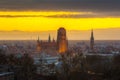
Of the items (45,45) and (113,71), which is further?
(45,45)

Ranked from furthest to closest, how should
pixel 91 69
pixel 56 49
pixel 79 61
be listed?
pixel 56 49 → pixel 79 61 → pixel 91 69

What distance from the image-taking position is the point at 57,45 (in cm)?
10000

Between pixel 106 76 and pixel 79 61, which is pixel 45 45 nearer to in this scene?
pixel 79 61

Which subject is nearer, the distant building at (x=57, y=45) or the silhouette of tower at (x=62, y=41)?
the silhouette of tower at (x=62, y=41)

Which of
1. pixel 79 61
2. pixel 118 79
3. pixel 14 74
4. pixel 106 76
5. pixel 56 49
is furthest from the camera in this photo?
pixel 56 49

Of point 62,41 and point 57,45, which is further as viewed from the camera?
point 62,41

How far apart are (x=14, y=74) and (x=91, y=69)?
15895mm

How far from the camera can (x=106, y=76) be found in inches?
1687

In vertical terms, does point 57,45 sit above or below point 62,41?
below

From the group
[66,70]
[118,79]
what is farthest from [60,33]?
[118,79]

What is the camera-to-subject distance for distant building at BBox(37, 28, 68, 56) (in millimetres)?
98100

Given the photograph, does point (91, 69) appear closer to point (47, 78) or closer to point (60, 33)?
point (47, 78)

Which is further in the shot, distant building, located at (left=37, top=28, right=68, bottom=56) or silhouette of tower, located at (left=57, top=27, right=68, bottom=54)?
distant building, located at (left=37, top=28, right=68, bottom=56)

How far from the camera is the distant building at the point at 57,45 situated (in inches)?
3862
